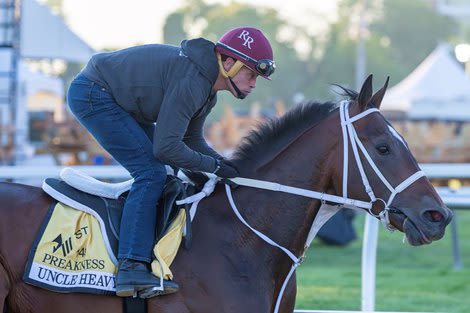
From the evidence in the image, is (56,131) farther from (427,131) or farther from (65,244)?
(65,244)

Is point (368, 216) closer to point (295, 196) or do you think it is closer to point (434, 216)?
point (295, 196)

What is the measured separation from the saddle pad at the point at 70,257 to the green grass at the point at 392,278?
10.9 feet

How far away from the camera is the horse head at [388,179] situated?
472 centimetres

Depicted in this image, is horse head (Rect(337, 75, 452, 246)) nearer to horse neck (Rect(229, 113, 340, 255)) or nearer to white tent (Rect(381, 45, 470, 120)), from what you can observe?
horse neck (Rect(229, 113, 340, 255))

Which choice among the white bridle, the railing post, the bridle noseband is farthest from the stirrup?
the railing post

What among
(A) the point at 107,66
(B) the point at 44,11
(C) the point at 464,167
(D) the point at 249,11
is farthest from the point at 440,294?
(D) the point at 249,11

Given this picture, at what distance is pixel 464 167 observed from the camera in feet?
26.0

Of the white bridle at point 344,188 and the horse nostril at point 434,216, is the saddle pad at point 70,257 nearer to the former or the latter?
the white bridle at point 344,188

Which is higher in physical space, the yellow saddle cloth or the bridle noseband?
the bridle noseband

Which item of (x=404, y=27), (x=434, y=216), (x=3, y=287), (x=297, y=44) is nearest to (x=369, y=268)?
(x=434, y=216)

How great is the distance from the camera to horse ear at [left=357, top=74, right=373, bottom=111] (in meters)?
4.89

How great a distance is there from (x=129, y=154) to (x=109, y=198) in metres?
0.24

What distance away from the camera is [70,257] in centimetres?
477

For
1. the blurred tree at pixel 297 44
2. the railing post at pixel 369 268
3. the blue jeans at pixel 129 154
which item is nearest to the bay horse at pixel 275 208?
the blue jeans at pixel 129 154
